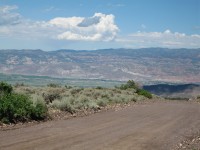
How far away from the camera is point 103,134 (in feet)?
55.9

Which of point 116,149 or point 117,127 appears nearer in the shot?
point 116,149

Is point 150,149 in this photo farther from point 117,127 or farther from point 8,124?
point 8,124

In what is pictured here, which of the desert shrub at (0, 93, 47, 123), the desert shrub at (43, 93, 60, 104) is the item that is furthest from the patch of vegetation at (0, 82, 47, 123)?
the desert shrub at (43, 93, 60, 104)

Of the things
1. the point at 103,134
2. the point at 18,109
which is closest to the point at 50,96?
the point at 18,109

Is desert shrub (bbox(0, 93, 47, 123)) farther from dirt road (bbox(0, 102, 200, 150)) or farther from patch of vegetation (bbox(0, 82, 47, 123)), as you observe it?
dirt road (bbox(0, 102, 200, 150))

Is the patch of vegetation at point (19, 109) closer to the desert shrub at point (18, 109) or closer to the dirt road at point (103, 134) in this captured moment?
the desert shrub at point (18, 109)

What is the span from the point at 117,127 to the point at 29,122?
426 centimetres

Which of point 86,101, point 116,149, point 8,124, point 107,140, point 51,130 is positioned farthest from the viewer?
point 86,101

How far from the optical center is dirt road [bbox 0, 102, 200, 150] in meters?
14.3

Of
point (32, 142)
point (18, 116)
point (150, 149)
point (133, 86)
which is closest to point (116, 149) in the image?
point (150, 149)

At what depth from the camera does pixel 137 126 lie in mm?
20141

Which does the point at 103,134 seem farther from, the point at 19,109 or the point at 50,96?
the point at 50,96

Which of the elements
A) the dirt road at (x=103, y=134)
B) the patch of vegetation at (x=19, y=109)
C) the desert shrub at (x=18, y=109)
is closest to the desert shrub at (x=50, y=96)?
the dirt road at (x=103, y=134)

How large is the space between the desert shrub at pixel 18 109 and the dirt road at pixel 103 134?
131 cm
